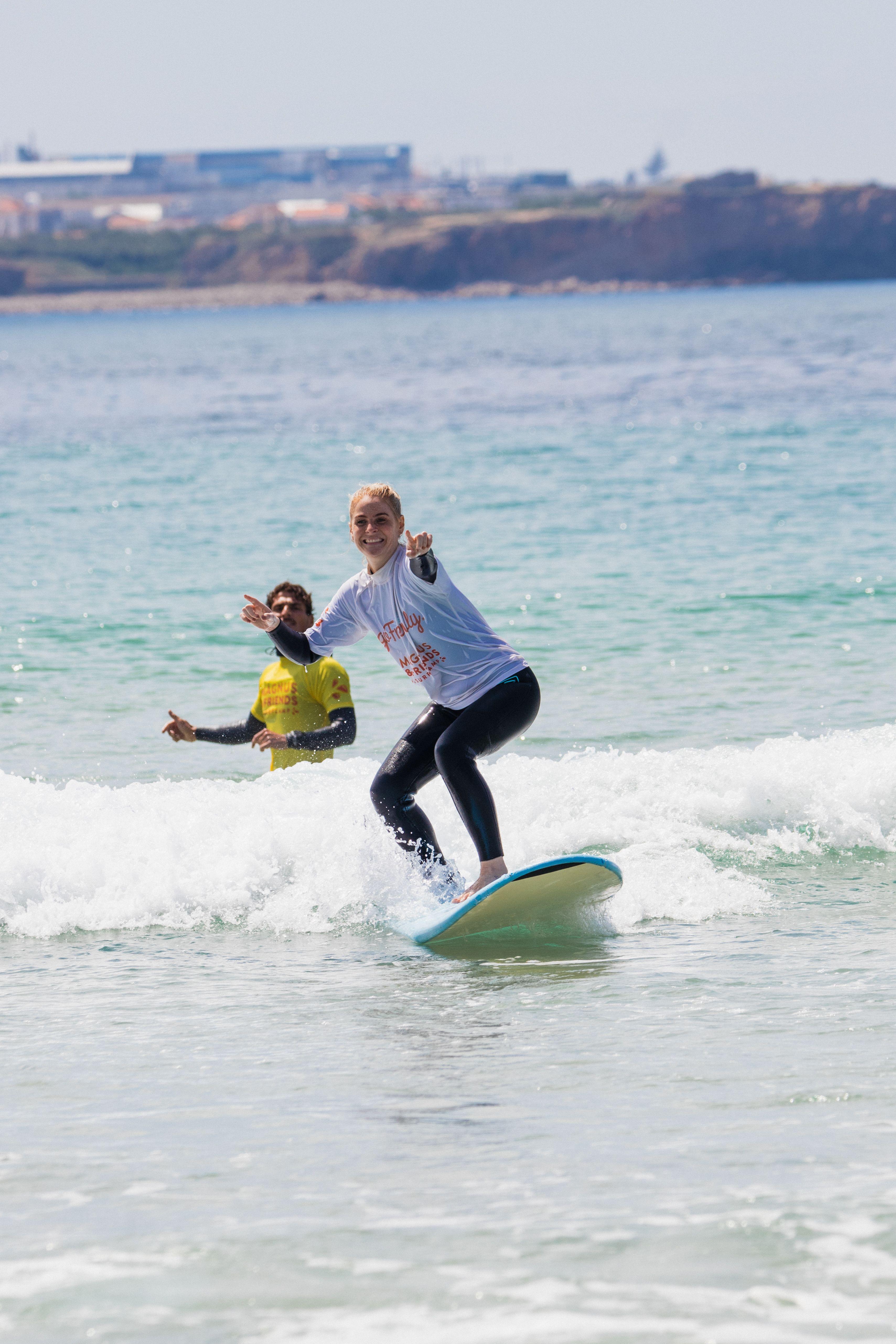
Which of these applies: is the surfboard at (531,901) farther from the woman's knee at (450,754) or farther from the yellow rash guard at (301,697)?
the yellow rash guard at (301,697)

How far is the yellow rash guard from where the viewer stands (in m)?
7.52

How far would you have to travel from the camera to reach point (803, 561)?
18781mm

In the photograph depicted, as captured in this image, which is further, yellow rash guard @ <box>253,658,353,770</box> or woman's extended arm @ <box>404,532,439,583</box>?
yellow rash guard @ <box>253,658,353,770</box>

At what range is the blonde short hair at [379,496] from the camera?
6.42 m

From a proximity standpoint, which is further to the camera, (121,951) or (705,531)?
(705,531)

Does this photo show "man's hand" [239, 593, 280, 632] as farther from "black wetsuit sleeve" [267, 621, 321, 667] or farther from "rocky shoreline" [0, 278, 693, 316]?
"rocky shoreline" [0, 278, 693, 316]

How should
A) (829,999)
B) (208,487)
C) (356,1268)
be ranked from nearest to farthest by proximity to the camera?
1. (356,1268)
2. (829,999)
3. (208,487)

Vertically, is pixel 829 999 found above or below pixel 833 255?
below

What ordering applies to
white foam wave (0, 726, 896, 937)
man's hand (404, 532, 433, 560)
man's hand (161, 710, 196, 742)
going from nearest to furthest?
man's hand (404, 532, 433, 560) → man's hand (161, 710, 196, 742) → white foam wave (0, 726, 896, 937)

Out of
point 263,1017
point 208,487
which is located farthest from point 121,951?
point 208,487

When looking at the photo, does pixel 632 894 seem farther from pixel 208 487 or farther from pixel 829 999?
pixel 208 487

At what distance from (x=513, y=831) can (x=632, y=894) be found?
1.50 meters

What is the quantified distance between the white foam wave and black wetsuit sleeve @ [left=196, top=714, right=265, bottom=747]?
74 centimetres

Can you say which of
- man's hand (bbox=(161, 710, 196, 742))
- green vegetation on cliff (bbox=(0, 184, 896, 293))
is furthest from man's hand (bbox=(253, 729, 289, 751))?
green vegetation on cliff (bbox=(0, 184, 896, 293))
